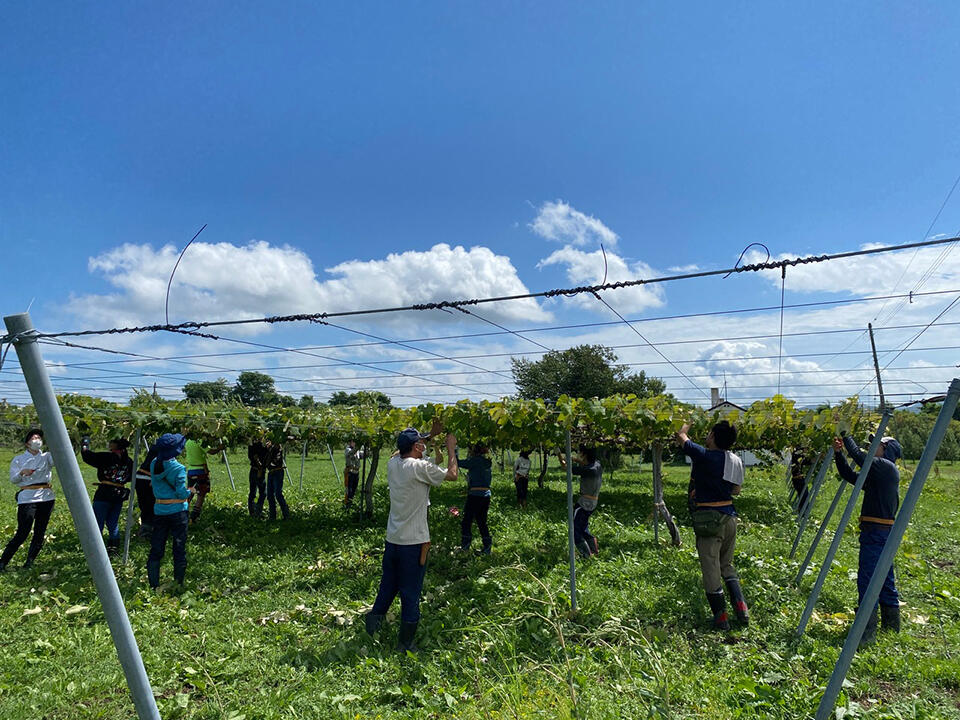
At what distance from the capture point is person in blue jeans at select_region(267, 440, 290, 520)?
32.8 feet

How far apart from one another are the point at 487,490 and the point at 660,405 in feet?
8.72

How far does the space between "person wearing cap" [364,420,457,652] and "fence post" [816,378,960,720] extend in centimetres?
280

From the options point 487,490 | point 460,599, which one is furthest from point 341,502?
point 460,599

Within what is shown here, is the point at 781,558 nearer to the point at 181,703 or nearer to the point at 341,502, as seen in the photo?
the point at 181,703

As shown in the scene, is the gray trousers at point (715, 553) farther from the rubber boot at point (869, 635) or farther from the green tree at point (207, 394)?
the green tree at point (207, 394)

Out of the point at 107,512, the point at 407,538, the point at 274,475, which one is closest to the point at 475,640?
the point at 407,538

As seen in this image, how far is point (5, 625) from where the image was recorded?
4809 millimetres

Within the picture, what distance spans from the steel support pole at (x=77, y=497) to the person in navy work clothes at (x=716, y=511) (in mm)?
4117

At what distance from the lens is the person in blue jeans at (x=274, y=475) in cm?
1000

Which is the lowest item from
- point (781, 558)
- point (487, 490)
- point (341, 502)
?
point (341, 502)

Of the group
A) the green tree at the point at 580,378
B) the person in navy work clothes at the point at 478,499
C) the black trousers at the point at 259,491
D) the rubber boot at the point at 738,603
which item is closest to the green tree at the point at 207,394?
the black trousers at the point at 259,491

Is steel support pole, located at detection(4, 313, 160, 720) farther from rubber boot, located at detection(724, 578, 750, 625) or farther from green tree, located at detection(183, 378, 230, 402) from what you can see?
green tree, located at detection(183, 378, 230, 402)

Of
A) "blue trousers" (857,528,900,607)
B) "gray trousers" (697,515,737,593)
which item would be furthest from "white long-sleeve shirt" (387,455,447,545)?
"blue trousers" (857,528,900,607)

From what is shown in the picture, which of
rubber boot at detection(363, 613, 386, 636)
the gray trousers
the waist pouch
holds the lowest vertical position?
rubber boot at detection(363, 613, 386, 636)
